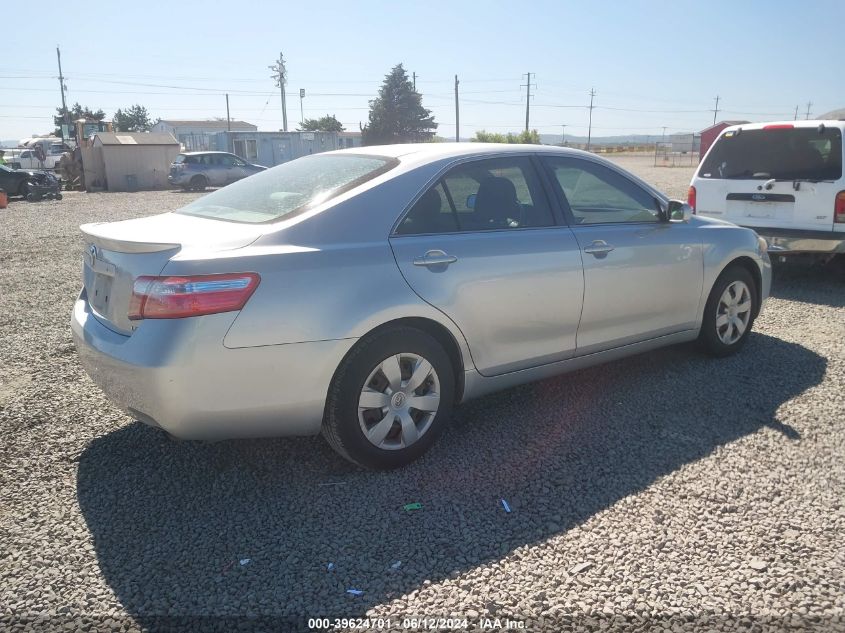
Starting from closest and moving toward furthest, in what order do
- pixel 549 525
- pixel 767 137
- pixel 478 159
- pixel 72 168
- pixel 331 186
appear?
pixel 549 525, pixel 331 186, pixel 478 159, pixel 767 137, pixel 72 168

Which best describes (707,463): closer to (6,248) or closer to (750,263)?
(750,263)

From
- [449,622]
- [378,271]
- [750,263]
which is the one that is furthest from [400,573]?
[750,263]

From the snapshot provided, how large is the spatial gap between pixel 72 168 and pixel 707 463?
31.9 m

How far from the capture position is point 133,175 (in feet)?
99.0

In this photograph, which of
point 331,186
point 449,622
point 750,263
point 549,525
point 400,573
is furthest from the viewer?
point 750,263

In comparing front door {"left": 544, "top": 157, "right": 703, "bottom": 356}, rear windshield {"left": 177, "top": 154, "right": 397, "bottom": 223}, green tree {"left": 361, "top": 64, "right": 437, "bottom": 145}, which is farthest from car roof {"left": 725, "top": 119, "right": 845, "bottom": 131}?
green tree {"left": 361, "top": 64, "right": 437, "bottom": 145}

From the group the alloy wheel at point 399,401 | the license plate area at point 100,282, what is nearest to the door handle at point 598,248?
the alloy wheel at point 399,401

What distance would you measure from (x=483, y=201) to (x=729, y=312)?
2417 millimetres

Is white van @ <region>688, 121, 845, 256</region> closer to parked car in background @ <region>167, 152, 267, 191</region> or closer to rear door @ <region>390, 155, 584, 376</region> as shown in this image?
rear door @ <region>390, 155, 584, 376</region>

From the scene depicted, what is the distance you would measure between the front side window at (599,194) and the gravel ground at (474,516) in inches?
45.5

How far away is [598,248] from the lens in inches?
165

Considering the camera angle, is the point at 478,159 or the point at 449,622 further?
the point at 478,159

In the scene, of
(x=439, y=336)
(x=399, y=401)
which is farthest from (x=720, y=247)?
(x=399, y=401)

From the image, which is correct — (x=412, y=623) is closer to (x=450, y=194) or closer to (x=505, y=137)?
(x=450, y=194)
